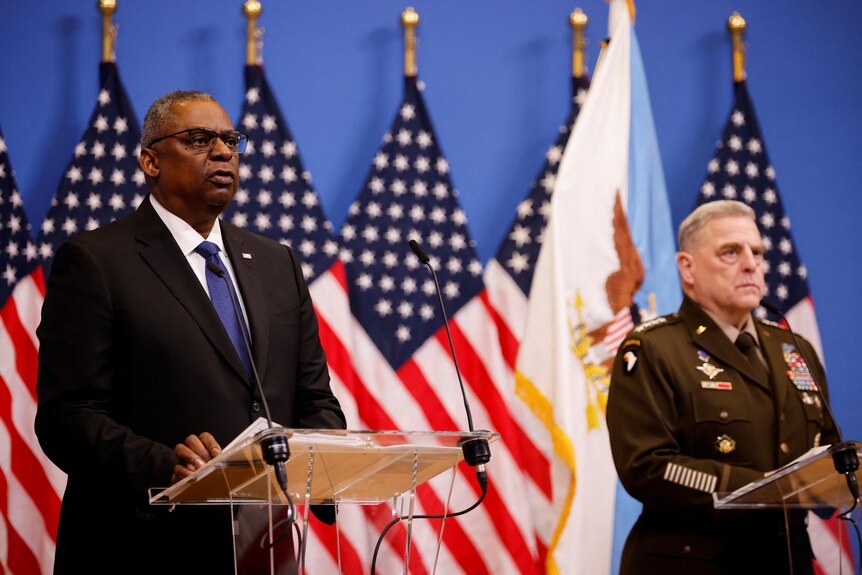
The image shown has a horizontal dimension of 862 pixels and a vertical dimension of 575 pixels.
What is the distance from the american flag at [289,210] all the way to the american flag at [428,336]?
0.10 m

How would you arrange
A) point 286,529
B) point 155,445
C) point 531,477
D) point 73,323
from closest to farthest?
point 286,529 → point 155,445 → point 73,323 → point 531,477

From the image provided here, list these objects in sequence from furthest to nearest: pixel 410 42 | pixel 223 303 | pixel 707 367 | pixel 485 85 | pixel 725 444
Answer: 1. pixel 485 85
2. pixel 410 42
3. pixel 707 367
4. pixel 725 444
5. pixel 223 303

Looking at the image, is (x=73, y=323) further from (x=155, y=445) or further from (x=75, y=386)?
(x=155, y=445)

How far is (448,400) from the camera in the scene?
4371 mm

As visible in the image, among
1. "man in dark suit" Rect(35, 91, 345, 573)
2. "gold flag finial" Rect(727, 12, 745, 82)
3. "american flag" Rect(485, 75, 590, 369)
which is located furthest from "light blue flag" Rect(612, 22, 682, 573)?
"man in dark suit" Rect(35, 91, 345, 573)

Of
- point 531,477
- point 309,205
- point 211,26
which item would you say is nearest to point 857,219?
point 531,477

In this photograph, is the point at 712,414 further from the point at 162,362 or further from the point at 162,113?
the point at 162,113

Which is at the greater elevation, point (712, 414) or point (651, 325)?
point (651, 325)

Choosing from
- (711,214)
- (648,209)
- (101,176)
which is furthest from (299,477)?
(648,209)

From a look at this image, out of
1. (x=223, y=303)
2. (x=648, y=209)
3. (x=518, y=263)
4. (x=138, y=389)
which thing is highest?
(x=648, y=209)

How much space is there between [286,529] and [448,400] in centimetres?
262

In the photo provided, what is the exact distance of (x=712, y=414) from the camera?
293 cm

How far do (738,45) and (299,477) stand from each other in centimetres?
372

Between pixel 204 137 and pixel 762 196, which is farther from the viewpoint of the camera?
pixel 762 196
